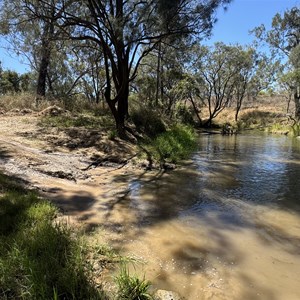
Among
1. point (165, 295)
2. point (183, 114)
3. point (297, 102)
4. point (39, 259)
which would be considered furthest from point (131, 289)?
point (297, 102)

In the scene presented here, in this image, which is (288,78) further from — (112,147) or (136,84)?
(112,147)

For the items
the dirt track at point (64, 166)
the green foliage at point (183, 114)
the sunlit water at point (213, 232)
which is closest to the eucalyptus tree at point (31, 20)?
the dirt track at point (64, 166)

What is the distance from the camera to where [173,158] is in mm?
10977

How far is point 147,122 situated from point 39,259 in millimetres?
13227

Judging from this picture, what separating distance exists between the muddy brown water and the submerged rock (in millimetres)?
131

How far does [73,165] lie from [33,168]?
4.41 feet

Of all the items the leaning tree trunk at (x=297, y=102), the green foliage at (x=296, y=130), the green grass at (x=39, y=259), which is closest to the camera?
the green grass at (x=39, y=259)

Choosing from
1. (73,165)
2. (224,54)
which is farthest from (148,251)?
(224,54)

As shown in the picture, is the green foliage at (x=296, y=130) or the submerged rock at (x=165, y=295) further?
the green foliage at (x=296, y=130)

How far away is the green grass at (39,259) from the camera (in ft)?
9.13

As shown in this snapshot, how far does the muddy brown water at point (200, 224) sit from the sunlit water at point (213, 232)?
0.01 metres

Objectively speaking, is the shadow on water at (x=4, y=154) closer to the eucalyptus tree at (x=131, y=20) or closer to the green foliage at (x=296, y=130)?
the eucalyptus tree at (x=131, y=20)

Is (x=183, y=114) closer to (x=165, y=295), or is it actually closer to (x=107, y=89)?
(x=107, y=89)

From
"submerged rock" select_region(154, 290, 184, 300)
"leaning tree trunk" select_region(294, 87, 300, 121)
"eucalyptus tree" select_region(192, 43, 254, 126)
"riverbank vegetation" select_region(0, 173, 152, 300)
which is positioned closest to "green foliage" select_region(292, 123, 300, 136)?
"leaning tree trunk" select_region(294, 87, 300, 121)
